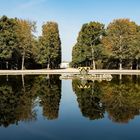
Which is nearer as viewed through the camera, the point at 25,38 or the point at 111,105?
the point at 111,105

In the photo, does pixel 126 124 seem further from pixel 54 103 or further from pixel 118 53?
pixel 118 53

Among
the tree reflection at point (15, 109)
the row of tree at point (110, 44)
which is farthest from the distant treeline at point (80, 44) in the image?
the tree reflection at point (15, 109)

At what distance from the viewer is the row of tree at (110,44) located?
82375 mm

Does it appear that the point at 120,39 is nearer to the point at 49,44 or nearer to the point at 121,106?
the point at 49,44

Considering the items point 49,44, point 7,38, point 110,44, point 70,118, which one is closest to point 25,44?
point 7,38

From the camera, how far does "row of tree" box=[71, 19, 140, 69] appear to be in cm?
8238

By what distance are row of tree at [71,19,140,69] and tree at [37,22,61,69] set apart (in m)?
6.87

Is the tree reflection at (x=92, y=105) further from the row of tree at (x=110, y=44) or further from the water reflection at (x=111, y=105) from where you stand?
the row of tree at (x=110, y=44)

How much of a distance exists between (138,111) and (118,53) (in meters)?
62.1

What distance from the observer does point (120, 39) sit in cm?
8331

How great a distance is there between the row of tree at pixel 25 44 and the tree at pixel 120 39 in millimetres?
13608

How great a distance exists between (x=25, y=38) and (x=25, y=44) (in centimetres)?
151

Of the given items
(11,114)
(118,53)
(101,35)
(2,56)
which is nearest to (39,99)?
(11,114)

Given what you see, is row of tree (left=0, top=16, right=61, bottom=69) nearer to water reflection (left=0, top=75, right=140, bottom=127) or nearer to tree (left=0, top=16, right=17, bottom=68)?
tree (left=0, top=16, right=17, bottom=68)
